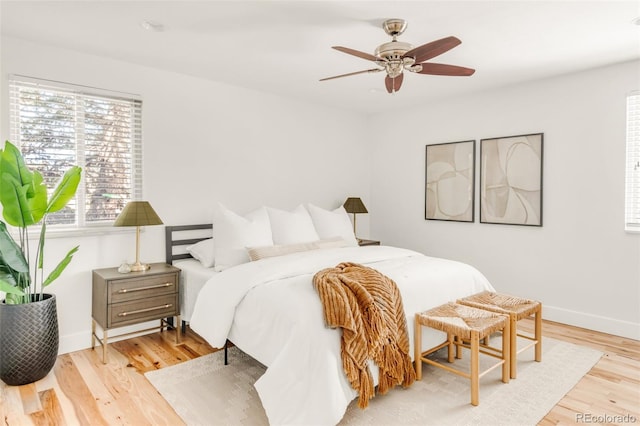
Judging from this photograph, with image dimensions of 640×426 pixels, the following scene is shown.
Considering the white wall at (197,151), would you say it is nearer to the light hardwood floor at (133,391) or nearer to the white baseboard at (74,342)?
the white baseboard at (74,342)

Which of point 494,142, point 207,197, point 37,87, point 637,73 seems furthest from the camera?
point 494,142

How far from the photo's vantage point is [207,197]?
13.1 ft

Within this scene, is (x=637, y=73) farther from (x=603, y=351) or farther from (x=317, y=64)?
(x=317, y=64)

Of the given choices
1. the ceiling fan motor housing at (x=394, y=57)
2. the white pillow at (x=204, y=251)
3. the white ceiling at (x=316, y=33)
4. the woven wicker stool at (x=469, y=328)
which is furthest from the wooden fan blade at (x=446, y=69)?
the white pillow at (x=204, y=251)

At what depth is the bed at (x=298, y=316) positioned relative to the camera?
2043 mm

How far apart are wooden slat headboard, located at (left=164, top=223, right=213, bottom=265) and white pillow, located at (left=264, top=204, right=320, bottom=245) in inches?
26.5

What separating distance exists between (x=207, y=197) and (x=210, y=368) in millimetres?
1766

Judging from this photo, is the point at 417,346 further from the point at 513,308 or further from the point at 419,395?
the point at 513,308

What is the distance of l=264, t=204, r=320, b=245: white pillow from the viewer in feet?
12.7

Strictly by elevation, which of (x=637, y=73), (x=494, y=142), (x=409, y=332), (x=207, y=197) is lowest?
(x=409, y=332)

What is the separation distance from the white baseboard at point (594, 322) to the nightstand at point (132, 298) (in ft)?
12.0

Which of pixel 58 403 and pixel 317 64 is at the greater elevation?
pixel 317 64

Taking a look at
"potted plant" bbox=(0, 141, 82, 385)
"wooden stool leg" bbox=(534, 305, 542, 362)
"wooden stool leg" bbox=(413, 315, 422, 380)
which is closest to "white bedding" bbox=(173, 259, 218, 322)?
"potted plant" bbox=(0, 141, 82, 385)

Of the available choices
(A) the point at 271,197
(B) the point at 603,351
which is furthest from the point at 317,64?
(B) the point at 603,351
